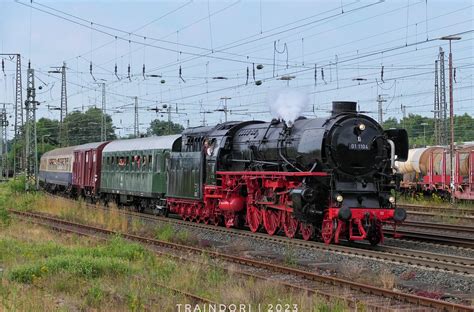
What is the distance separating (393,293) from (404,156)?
331 inches

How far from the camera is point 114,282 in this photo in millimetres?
11094

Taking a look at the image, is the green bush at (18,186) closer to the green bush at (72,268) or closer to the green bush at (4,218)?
the green bush at (4,218)

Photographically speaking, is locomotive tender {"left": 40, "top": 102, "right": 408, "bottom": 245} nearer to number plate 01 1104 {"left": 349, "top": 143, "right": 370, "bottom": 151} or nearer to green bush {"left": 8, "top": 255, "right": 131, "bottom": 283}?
number plate 01 1104 {"left": 349, "top": 143, "right": 370, "bottom": 151}

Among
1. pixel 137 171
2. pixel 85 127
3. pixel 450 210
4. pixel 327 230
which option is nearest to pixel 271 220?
pixel 327 230

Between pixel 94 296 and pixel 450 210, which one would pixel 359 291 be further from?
pixel 450 210

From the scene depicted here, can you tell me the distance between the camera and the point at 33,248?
1509 centimetres

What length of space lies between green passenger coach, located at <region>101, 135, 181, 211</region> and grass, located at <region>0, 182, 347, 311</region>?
1033 centimetres

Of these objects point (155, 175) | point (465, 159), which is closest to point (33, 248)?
point (155, 175)

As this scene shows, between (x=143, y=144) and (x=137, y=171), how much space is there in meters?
1.39

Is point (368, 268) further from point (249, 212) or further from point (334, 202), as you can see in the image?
point (249, 212)

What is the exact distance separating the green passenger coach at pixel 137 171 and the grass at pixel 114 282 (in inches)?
407

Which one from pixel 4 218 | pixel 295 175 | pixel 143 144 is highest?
pixel 143 144

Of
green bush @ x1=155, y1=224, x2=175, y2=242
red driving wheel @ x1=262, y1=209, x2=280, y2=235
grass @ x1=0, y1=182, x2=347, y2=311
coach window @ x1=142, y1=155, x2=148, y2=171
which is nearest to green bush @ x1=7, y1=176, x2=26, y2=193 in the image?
coach window @ x1=142, y1=155, x2=148, y2=171

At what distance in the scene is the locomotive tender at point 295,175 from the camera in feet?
53.1
